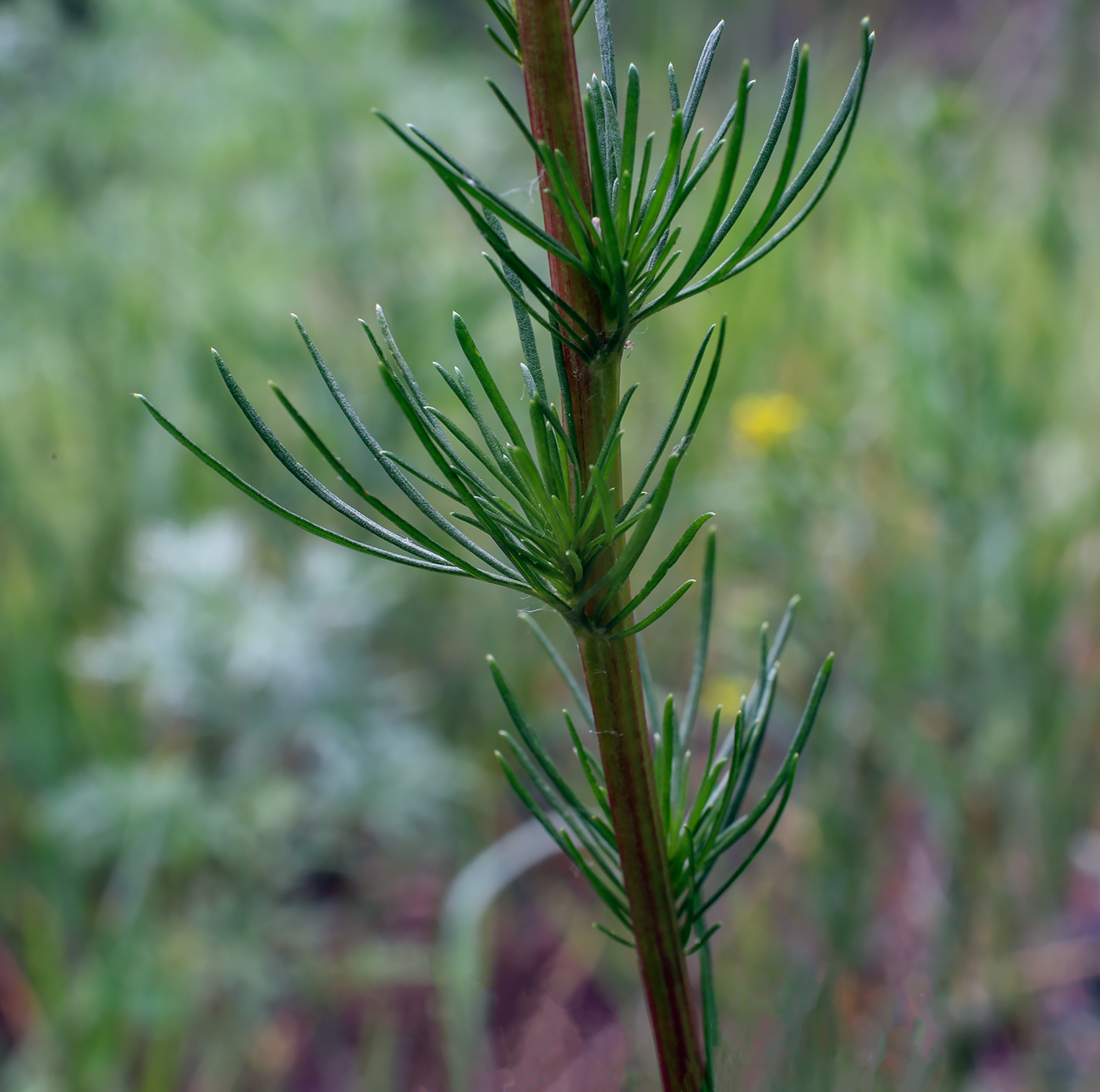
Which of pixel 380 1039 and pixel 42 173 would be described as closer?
pixel 380 1039

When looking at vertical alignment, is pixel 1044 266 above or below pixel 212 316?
above

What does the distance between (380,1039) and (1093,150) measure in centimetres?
154

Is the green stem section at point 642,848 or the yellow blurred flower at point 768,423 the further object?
the yellow blurred flower at point 768,423

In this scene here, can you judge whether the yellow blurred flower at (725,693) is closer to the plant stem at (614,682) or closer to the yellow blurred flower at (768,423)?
the yellow blurred flower at (768,423)

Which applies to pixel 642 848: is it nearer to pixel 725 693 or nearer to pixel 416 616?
pixel 725 693

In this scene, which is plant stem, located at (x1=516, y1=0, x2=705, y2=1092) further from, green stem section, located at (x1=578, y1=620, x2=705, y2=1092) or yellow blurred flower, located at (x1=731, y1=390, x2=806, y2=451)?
yellow blurred flower, located at (x1=731, y1=390, x2=806, y2=451)

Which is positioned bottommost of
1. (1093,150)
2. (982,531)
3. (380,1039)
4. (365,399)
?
(380,1039)

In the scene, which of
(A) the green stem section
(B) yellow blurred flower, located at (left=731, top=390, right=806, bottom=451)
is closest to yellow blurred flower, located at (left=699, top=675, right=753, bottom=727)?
(B) yellow blurred flower, located at (left=731, top=390, right=806, bottom=451)

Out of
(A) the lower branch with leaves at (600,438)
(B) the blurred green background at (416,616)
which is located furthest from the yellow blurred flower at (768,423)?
(A) the lower branch with leaves at (600,438)

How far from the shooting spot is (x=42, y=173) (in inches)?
49.4

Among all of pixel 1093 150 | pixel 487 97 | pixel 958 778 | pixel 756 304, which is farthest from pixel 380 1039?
pixel 1093 150

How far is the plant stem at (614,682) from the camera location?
0.22 meters

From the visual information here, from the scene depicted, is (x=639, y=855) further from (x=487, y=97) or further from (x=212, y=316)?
(x=487, y=97)

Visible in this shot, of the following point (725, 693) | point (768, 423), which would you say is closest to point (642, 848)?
point (768, 423)
